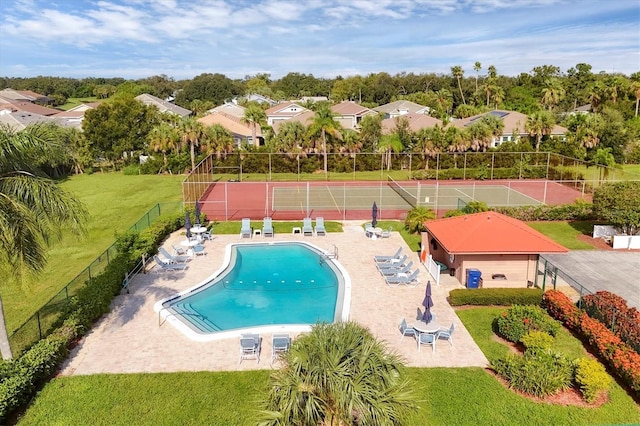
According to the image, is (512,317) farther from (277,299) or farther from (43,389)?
(43,389)

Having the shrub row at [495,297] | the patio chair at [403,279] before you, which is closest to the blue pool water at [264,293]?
the patio chair at [403,279]

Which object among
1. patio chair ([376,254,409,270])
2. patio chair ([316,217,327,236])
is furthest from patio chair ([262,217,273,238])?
patio chair ([376,254,409,270])

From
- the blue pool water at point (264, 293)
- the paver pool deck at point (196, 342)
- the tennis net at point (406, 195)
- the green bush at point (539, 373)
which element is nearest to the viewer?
the green bush at point (539, 373)

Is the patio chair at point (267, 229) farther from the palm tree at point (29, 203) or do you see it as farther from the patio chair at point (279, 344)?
the palm tree at point (29, 203)

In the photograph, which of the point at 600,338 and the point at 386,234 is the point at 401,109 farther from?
the point at 600,338

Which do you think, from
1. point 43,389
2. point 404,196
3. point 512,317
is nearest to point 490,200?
point 404,196

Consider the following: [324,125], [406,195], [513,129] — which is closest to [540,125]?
[513,129]

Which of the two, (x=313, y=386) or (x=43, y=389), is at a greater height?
(x=313, y=386)
